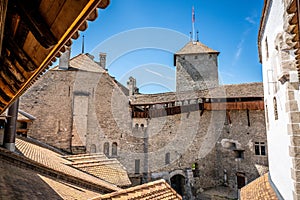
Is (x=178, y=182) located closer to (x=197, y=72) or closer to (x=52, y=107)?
(x=52, y=107)

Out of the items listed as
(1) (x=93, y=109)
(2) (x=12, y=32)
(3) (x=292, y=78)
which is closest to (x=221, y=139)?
(1) (x=93, y=109)

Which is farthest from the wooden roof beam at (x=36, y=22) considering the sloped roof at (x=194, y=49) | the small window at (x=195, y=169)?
the sloped roof at (x=194, y=49)

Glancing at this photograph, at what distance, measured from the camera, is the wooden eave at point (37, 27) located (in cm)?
111

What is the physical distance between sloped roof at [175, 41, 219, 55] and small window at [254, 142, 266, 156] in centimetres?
1056

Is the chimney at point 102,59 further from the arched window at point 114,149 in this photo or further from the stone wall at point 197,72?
the stone wall at point 197,72

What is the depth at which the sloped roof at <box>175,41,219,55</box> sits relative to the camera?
872 inches

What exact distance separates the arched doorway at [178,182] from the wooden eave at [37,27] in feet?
51.1

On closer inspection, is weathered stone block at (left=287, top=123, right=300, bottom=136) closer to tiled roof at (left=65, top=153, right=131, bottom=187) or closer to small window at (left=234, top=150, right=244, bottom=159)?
tiled roof at (left=65, top=153, right=131, bottom=187)

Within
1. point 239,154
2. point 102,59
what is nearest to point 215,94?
point 239,154

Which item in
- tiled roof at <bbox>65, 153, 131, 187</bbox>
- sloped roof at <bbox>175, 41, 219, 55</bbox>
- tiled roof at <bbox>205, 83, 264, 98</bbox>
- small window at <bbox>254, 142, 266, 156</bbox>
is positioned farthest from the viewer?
sloped roof at <bbox>175, 41, 219, 55</bbox>

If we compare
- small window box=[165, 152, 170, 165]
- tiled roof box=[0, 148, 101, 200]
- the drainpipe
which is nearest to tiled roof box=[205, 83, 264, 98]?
small window box=[165, 152, 170, 165]

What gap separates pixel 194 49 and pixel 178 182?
13199mm

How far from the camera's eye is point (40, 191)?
12.0ft

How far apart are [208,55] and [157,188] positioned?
19.1 metres
